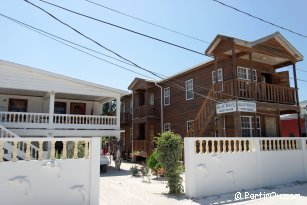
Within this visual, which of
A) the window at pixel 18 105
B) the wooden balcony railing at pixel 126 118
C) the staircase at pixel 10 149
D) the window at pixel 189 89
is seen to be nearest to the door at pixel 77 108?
the window at pixel 18 105

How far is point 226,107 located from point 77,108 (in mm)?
13620

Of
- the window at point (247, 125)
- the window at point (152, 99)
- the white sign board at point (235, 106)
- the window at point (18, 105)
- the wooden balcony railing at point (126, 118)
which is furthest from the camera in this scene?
the wooden balcony railing at point (126, 118)

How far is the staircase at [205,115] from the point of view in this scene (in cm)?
1417

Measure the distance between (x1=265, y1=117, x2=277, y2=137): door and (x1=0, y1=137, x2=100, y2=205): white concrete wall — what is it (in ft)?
47.3

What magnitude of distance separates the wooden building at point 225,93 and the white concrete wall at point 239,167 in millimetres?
2339

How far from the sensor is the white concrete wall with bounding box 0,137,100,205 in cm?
587

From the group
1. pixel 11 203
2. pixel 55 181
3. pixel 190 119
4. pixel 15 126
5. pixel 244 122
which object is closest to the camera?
pixel 11 203

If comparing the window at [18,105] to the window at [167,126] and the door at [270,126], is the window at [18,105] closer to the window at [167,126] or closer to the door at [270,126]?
the window at [167,126]

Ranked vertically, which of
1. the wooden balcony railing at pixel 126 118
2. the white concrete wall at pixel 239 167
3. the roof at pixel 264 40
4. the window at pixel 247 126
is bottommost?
the white concrete wall at pixel 239 167

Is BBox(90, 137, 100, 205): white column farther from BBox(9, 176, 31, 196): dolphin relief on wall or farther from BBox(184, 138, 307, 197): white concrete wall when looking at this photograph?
BBox(184, 138, 307, 197): white concrete wall

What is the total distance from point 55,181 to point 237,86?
32.2 ft

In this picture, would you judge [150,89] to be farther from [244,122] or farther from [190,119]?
[244,122]

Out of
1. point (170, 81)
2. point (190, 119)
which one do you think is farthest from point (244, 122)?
point (170, 81)

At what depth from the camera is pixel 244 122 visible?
675 inches
